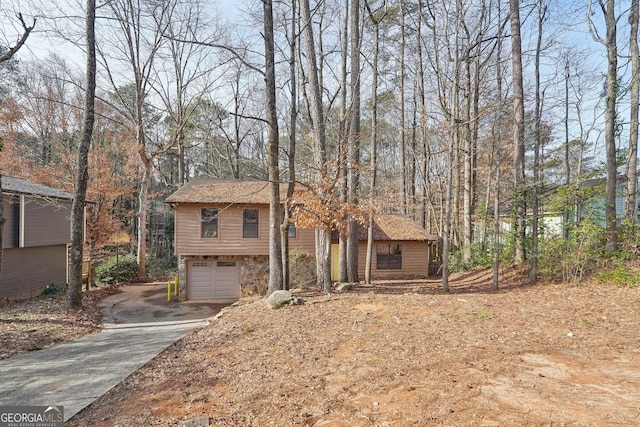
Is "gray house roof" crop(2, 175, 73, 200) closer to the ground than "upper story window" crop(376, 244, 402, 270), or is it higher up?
higher up

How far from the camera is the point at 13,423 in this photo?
368 centimetres

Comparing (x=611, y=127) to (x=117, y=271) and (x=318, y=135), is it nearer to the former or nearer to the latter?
(x=318, y=135)

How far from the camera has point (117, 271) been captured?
16.5 metres

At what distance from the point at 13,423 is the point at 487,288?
38.2 feet

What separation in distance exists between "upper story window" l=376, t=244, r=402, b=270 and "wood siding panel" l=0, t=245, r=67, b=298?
1630 cm

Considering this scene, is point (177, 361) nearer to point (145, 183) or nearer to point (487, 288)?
point (487, 288)

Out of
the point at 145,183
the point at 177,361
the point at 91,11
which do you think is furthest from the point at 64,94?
the point at 177,361

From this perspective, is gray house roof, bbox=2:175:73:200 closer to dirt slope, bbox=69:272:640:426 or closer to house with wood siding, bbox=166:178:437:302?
house with wood siding, bbox=166:178:437:302

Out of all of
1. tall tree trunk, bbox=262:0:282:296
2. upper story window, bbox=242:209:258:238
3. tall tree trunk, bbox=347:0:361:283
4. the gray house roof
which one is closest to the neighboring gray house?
the gray house roof

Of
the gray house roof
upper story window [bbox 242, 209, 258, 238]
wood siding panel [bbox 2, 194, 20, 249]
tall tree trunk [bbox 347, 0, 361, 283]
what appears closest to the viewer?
tall tree trunk [bbox 347, 0, 361, 283]

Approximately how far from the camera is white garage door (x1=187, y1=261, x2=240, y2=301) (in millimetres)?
13852

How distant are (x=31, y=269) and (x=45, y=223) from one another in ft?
6.99

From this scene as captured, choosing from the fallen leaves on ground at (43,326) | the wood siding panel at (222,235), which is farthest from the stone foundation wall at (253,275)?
the fallen leaves on ground at (43,326)

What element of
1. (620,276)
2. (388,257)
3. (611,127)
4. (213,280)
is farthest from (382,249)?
(611,127)
